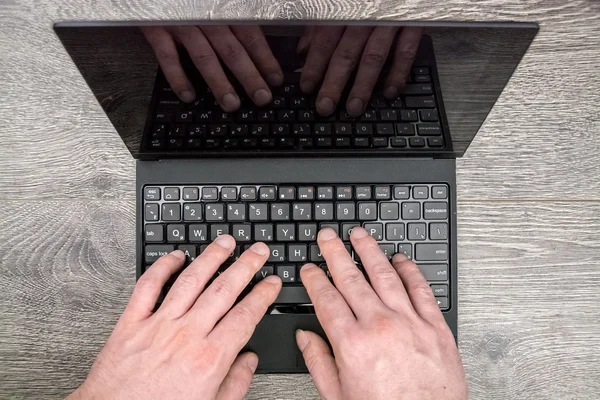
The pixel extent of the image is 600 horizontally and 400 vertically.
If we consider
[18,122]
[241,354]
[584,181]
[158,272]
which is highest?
[18,122]

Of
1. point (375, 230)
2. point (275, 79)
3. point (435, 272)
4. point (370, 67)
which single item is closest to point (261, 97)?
point (275, 79)

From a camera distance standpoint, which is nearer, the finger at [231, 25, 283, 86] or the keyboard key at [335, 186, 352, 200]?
the finger at [231, 25, 283, 86]

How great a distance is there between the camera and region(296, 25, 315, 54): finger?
1.56ft

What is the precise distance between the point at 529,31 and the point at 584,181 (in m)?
0.38

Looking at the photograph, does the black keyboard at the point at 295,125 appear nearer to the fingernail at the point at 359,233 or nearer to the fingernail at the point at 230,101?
the fingernail at the point at 230,101

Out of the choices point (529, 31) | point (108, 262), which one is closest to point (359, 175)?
point (529, 31)

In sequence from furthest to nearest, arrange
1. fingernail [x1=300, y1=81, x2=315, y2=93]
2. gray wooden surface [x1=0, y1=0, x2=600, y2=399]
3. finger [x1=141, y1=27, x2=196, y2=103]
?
gray wooden surface [x1=0, y1=0, x2=600, y2=399] → fingernail [x1=300, y1=81, x2=315, y2=93] → finger [x1=141, y1=27, x2=196, y2=103]

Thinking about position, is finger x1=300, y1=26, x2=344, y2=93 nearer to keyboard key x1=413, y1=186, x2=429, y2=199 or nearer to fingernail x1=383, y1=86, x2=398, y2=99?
fingernail x1=383, y1=86, x2=398, y2=99

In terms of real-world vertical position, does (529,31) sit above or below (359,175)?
above

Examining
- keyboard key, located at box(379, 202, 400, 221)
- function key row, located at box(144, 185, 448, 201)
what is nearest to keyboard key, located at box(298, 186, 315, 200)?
function key row, located at box(144, 185, 448, 201)

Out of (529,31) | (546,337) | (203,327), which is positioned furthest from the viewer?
(546,337)

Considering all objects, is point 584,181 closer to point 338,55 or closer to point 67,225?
point 338,55

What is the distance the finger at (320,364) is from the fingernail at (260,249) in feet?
0.41

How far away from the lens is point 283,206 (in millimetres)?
658
